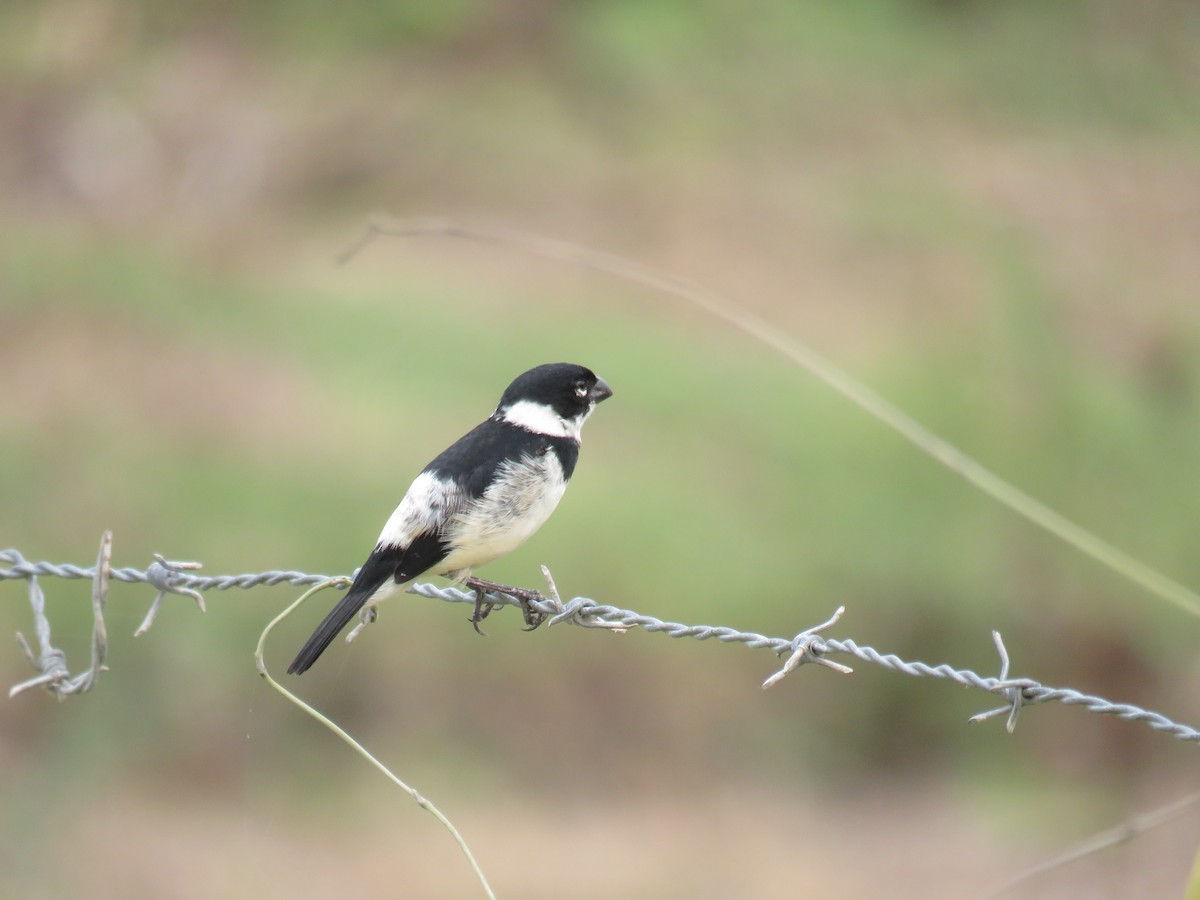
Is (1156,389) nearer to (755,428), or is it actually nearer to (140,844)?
(755,428)

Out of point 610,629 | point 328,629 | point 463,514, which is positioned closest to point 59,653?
point 328,629

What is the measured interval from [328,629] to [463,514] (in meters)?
0.47

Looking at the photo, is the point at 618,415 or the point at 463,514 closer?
the point at 463,514

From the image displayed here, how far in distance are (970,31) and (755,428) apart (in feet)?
27.3

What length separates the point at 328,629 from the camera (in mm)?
3648

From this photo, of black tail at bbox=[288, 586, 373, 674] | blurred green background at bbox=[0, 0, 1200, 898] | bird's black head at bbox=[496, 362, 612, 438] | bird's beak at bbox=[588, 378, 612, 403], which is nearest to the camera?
black tail at bbox=[288, 586, 373, 674]

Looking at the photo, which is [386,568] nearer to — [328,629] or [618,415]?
[328,629]

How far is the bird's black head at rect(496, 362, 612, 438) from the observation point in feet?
14.0

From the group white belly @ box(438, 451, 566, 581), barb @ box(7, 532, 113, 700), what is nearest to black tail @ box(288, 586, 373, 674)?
white belly @ box(438, 451, 566, 581)

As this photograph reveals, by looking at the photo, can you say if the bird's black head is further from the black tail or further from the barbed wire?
the black tail

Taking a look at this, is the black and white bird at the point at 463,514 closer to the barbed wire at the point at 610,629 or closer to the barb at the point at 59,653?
the barbed wire at the point at 610,629

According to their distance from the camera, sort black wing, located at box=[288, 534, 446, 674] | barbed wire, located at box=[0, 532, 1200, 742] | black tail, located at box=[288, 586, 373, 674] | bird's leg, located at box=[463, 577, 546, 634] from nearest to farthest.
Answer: barbed wire, located at box=[0, 532, 1200, 742] < black tail, located at box=[288, 586, 373, 674] < black wing, located at box=[288, 534, 446, 674] < bird's leg, located at box=[463, 577, 546, 634]

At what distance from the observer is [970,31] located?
1641cm

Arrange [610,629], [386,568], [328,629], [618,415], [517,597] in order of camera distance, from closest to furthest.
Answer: [610,629] < [328,629] < [386,568] < [517,597] < [618,415]
